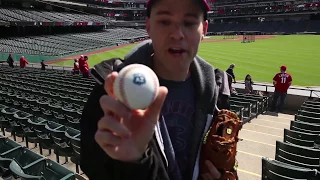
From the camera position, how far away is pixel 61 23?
48.0 m

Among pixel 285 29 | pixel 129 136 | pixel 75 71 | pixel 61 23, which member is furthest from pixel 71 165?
pixel 285 29

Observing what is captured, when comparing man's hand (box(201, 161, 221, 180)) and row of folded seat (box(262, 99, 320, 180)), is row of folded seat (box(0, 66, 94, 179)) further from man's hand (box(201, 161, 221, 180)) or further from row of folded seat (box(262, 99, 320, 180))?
row of folded seat (box(262, 99, 320, 180))

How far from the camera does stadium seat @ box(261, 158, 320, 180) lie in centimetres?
359

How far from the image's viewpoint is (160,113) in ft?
5.76

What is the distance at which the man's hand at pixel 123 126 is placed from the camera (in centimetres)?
117

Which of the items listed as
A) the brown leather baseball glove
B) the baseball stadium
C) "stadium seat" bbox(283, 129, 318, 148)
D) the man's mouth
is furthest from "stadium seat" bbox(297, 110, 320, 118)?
the man's mouth

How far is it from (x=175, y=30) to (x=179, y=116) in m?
0.58

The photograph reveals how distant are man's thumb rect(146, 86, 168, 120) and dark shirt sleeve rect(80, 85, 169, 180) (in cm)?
23

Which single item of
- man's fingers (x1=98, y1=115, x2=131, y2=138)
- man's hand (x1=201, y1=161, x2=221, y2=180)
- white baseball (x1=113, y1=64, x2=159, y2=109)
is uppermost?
white baseball (x1=113, y1=64, x2=159, y2=109)

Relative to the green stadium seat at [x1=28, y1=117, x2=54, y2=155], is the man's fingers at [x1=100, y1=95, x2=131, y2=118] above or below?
above

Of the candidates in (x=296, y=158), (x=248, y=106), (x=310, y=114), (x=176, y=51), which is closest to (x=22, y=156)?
(x=176, y=51)

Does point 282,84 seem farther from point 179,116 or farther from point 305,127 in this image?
point 179,116

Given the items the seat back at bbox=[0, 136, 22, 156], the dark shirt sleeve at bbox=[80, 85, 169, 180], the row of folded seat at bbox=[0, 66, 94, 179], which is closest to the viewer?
the dark shirt sleeve at bbox=[80, 85, 169, 180]

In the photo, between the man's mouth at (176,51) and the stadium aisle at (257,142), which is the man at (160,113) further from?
the stadium aisle at (257,142)
